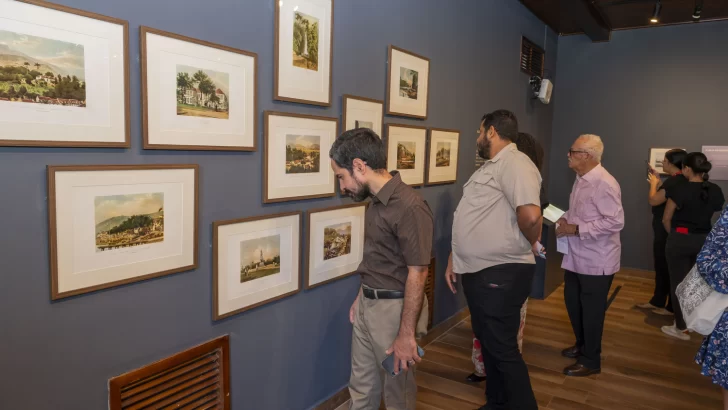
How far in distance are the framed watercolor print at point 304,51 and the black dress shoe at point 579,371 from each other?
2.59 meters

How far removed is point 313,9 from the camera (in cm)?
245

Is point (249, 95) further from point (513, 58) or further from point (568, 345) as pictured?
point (513, 58)

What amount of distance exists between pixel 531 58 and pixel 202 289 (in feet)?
16.3

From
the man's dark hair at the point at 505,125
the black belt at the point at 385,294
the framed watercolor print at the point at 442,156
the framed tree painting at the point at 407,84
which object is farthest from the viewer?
the framed watercolor print at the point at 442,156

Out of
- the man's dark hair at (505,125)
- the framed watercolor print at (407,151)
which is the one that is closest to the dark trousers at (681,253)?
the framed watercolor print at (407,151)

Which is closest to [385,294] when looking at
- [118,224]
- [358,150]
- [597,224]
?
[358,150]

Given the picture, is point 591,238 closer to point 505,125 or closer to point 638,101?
point 505,125

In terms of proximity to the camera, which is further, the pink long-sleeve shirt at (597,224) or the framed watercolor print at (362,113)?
the pink long-sleeve shirt at (597,224)

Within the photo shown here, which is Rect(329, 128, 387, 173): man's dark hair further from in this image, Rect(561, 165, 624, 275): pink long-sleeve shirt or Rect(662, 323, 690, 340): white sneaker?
Rect(662, 323, 690, 340): white sneaker

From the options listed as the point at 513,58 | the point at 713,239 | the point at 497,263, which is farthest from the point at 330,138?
the point at 513,58

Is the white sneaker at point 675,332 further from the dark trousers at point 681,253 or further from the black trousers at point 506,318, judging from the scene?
the black trousers at point 506,318

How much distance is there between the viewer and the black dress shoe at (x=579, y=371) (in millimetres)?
3479

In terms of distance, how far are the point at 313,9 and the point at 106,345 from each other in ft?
5.90

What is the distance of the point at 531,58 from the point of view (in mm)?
5676
